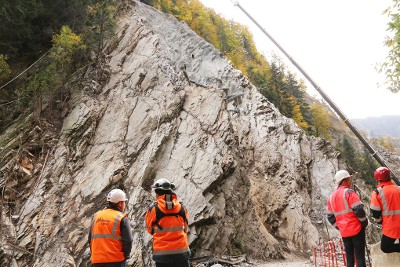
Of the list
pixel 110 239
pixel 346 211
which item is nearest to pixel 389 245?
pixel 346 211

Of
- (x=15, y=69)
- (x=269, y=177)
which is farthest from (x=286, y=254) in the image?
(x=15, y=69)

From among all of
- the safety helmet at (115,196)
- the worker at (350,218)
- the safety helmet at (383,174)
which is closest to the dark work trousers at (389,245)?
the worker at (350,218)

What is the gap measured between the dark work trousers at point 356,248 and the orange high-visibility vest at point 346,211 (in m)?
0.10

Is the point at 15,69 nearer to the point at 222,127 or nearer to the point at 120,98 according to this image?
the point at 120,98

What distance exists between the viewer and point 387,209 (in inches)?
200

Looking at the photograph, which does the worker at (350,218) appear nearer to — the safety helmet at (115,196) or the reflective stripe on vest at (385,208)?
the reflective stripe on vest at (385,208)

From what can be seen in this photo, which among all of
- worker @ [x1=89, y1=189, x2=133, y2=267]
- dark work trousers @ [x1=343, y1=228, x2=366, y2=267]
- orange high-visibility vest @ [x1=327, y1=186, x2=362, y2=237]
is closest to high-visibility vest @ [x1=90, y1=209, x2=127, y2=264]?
worker @ [x1=89, y1=189, x2=133, y2=267]

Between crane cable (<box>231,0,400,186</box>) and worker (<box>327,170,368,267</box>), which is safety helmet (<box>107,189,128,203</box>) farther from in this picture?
crane cable (<box>231,0,400,186</box>)

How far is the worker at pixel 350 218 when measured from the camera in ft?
17.0

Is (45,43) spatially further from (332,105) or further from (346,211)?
(346,211)

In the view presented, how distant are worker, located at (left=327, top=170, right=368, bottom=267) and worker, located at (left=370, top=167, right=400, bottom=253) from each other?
289 millimetres

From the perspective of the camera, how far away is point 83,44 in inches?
683

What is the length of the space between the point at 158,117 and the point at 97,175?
4.53 m

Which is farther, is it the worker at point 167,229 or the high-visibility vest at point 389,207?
the high-visibility vest at point 389,207
